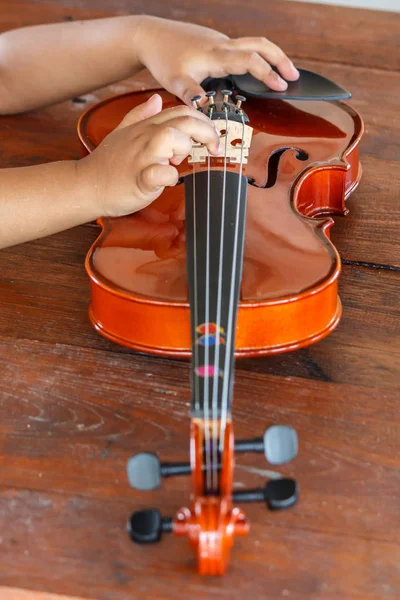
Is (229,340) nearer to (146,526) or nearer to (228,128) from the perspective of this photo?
(146,526)

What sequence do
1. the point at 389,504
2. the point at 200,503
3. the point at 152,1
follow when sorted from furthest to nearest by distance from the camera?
the point at 152,1 → the point at 389,504 → the point at 200,503

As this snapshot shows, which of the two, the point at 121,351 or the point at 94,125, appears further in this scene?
the point at 94,125

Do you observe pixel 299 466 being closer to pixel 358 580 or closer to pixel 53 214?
pixel 358 580

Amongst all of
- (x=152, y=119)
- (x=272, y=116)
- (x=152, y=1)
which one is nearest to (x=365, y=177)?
(x=272, y=116)

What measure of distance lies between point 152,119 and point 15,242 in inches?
7.8

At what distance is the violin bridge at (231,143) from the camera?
836 mm

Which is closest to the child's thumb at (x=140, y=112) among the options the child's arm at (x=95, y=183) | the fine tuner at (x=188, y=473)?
the child's arm at (x=95, y=183)

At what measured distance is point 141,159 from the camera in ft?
2.46

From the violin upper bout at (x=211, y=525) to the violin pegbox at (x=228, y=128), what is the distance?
0.45 m

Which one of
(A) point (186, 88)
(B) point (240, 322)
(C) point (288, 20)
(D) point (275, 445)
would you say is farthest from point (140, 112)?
(C) point (288, 20)

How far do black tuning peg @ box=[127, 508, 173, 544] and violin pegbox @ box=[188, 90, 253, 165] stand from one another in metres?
0.43

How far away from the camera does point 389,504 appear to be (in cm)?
59

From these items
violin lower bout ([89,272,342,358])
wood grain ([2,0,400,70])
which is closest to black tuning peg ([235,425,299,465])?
violin lower bout ([89,272,342,358])

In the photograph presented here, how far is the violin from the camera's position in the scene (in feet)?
1.69
